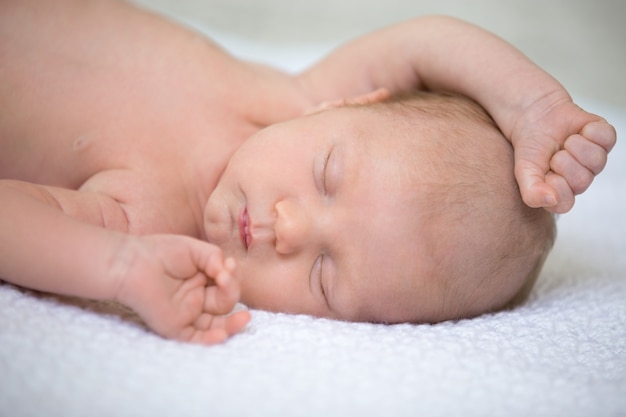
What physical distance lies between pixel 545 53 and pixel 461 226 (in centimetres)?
190

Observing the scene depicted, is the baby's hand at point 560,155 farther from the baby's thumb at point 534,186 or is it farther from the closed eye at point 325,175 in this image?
the closed eye at point 325,175

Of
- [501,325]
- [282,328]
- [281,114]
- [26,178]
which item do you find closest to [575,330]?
[501,325]

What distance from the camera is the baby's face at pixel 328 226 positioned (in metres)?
1.13

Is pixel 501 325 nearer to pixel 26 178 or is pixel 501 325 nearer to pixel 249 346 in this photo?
pixel 249 346

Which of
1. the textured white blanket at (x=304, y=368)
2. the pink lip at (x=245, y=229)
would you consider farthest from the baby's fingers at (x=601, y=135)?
the pink lip at (x=245, y=229)

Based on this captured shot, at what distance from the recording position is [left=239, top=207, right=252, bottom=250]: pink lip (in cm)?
120

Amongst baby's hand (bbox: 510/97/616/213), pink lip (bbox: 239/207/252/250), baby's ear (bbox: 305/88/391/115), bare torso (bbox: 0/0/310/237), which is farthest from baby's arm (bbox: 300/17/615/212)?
pink lip (bbox: 239/207/252/250)

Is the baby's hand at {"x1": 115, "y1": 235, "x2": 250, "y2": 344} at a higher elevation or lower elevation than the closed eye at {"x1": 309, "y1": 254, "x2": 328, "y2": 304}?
higher

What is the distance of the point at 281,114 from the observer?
1503 millimetres

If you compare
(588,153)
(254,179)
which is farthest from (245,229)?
(588,153)

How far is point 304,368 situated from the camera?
86 centimetres

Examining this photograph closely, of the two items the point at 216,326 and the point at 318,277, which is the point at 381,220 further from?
the point at 216,326

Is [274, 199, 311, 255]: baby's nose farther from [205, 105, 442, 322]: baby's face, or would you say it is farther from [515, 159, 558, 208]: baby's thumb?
[515, 159, 558, 208]: baby's thumb

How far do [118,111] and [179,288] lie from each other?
55 centimetres
